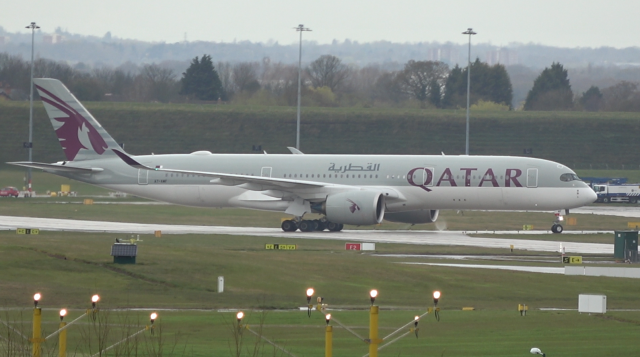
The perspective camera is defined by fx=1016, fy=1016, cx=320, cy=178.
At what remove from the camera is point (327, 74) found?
18100 centimetres

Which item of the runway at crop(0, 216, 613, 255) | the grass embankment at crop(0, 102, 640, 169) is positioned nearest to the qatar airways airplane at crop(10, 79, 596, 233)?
the runway at crop(0, 216, 613, 255)

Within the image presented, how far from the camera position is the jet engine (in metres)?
49.9

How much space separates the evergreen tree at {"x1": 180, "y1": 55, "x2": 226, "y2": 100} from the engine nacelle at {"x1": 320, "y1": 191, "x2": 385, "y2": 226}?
10401 centimetres

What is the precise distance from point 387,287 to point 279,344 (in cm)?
1172

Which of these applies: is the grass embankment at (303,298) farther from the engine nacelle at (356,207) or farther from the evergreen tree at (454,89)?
the evergreen tree at (454,89)

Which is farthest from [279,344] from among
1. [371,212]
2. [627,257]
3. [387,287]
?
[371,212]

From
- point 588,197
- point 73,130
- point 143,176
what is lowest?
point 588,197

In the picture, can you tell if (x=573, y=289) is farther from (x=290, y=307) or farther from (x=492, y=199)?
(x=492, y=199)

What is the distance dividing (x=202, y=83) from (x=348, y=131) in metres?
41.4

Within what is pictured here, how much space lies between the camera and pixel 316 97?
154000 millimetres

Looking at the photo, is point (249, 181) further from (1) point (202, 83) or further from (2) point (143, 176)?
(1) point (202, 83)

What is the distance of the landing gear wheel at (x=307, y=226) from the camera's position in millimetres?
53031

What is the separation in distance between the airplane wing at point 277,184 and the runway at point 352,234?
2143mm

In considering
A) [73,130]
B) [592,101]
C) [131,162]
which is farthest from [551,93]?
[131,162]
